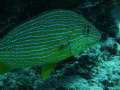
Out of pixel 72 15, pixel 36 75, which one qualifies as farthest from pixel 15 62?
pixel 36 75

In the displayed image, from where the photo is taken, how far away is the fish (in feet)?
6.05

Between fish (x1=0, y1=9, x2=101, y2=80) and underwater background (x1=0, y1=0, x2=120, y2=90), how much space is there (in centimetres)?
23

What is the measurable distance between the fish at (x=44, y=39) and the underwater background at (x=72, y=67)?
0.23 metres

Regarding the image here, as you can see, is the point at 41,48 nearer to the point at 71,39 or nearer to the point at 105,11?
the point at 71,39

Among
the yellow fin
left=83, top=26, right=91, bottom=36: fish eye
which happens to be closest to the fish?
left=83, top=26, right=91, bottom=36: fish eye

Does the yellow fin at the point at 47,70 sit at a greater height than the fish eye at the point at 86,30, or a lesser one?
lesser

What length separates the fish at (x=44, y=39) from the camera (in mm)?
1845

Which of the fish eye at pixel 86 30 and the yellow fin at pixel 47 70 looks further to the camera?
the yellow fin at pixel 47 70

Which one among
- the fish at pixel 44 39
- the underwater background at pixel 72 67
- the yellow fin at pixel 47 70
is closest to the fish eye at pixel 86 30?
the fish at pixel 44 39

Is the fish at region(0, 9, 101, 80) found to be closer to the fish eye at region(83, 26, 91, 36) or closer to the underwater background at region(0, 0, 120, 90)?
the fish eye at region(83, 26, 91, 36)

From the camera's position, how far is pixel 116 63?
3754 millimetres

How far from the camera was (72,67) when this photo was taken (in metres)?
3.40

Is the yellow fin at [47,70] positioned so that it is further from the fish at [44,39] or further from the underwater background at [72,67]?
the underwater background at [72,67]

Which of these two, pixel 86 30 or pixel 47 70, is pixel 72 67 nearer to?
pixel 47 70
